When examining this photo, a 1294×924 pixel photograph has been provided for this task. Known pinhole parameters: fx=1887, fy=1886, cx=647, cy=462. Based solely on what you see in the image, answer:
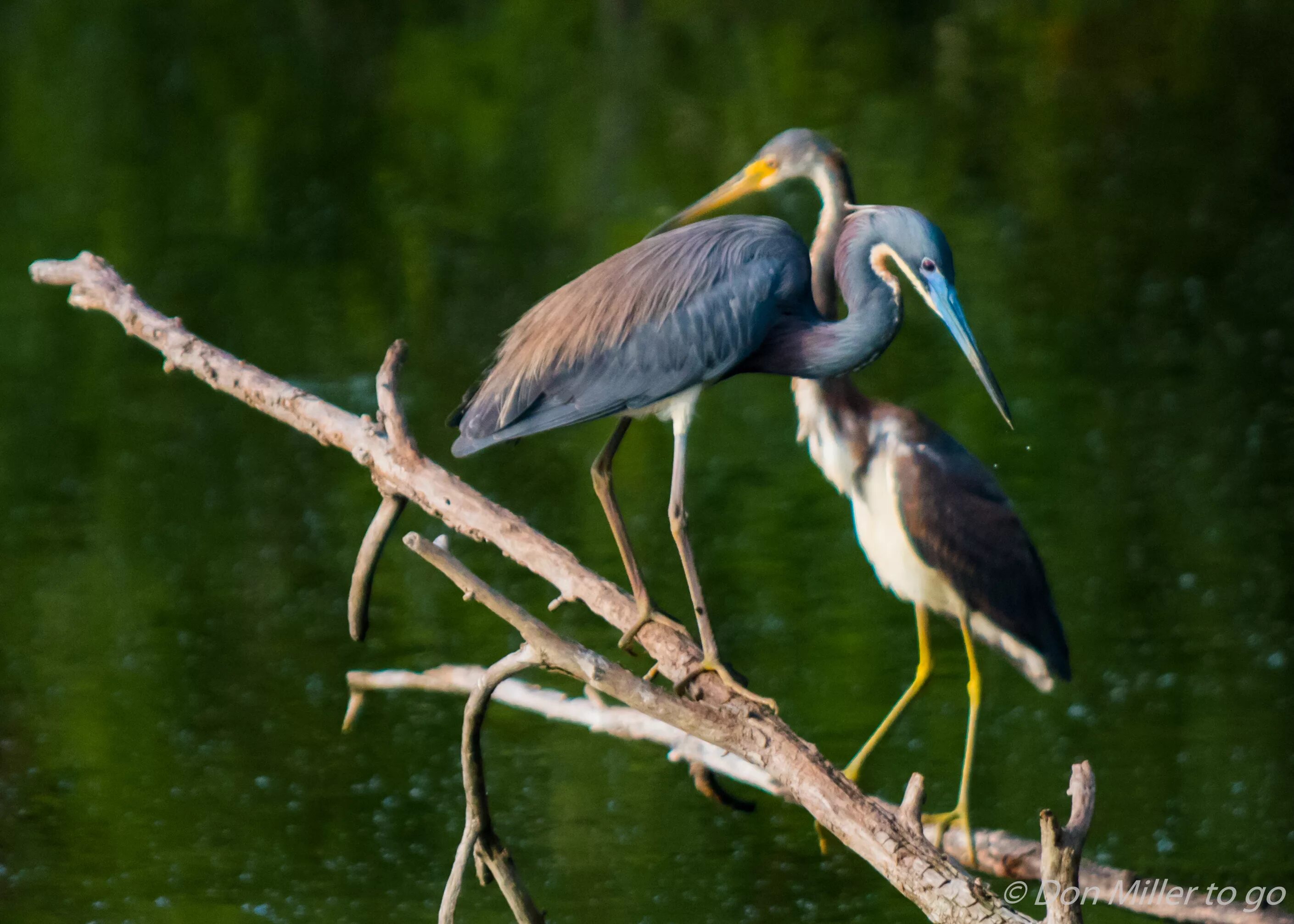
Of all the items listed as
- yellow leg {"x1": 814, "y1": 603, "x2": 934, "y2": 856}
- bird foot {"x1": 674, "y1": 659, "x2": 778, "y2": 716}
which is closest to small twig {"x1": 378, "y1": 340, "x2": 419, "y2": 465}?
bird foot {"x1": 674, "y1": 659, "x2": 778, "y2": 716}

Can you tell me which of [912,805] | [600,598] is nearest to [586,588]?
[600,598]

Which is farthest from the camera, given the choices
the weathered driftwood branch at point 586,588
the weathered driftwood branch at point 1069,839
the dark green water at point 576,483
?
the dark green water at point 576,483

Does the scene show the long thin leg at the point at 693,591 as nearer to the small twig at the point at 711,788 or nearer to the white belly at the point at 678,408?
the white belly at the point at 678,408

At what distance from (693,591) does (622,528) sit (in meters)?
0.30

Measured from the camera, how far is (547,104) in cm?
1739

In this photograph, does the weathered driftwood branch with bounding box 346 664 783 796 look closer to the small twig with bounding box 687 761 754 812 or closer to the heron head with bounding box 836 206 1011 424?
the small twig with bounding box 687 761 754 812

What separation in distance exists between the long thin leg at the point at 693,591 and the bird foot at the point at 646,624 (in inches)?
2.3

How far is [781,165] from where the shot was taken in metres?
3.96

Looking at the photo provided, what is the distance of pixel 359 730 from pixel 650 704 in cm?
394

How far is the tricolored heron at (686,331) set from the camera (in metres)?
3.38

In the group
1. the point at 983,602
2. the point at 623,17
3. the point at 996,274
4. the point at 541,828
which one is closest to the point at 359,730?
the point at 541,828

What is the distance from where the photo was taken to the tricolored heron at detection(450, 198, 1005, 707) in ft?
11.1

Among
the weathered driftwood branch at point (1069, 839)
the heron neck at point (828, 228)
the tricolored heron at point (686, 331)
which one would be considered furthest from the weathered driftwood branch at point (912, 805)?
the heron neck at point (828, 228)

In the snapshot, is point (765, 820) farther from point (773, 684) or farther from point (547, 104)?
point (547, 104)
